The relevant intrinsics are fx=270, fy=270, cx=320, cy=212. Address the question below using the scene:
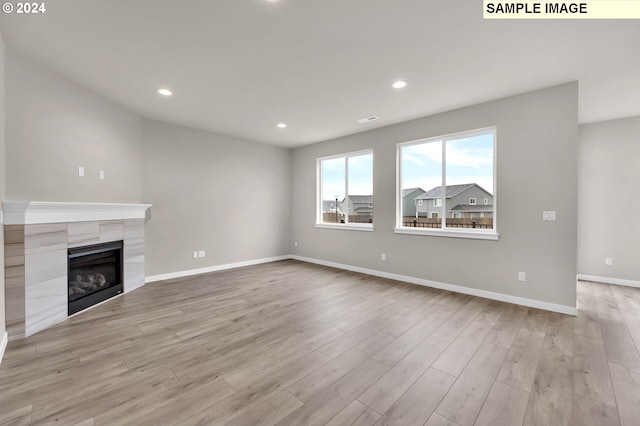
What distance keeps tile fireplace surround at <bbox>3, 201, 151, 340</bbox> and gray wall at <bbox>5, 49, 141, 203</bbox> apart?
0.25 metres

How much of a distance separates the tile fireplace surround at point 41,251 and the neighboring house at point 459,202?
4.71 metres

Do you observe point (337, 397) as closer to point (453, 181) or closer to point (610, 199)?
point (453, 181)

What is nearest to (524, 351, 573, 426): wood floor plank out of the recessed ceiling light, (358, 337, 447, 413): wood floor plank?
(358, 337, 447, 413): wood floor plank

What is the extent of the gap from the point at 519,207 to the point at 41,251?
5639 millimetres

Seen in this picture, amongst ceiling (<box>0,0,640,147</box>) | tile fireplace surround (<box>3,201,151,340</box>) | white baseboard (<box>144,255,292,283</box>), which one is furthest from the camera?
white baseboard (<box>144,255,292,283</box>)

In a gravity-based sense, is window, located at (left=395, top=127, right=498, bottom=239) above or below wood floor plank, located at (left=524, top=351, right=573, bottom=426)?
above

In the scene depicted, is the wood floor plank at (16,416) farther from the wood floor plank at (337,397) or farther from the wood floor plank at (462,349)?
the wood floor plank at (462,349)

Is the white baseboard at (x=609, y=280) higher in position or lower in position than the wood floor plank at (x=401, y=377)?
higher

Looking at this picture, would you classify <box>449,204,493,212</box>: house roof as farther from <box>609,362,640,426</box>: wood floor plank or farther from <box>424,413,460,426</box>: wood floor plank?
<box>424,413,460,426</box>: wood floor plank

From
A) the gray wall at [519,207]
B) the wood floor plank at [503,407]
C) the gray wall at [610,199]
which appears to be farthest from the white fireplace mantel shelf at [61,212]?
the gray wall at [610,199]

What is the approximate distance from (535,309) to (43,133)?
20.2ft

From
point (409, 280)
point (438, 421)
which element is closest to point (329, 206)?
point (409, 280)

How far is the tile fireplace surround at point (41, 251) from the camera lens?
101 inches

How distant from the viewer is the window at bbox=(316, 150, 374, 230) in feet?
17.9
